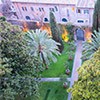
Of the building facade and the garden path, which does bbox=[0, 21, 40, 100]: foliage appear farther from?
the building facade

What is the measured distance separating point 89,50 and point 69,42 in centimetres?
1184

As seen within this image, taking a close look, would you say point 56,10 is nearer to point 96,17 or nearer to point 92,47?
point 96,17

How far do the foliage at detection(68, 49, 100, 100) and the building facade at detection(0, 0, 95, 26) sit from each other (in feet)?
68.6

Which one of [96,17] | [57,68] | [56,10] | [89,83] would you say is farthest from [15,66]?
[56,10]

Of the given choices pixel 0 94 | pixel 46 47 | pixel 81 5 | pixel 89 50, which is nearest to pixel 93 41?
pixel 89 50

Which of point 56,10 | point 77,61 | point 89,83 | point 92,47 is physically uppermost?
point 89,83

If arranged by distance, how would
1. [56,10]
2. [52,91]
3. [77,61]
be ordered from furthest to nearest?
[56,10] → [77,61] → [52,91]

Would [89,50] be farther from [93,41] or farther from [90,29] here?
[90,29]

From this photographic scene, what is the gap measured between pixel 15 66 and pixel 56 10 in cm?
1923

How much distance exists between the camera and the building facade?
1775 inches

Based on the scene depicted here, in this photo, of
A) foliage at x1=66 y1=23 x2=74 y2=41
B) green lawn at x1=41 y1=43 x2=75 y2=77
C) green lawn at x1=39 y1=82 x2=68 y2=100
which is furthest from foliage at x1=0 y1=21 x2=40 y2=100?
foliage at x1=66 y1=23 x2=74 y2=41

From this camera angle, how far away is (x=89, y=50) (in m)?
36.9

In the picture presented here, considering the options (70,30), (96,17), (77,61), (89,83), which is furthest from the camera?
(70,30)

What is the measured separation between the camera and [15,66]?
32.2 m
